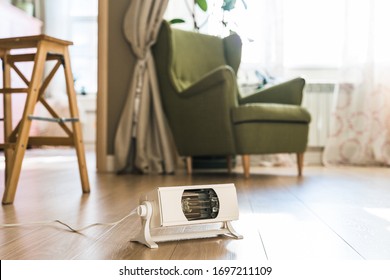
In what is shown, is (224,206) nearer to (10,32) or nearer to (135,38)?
(135,38)

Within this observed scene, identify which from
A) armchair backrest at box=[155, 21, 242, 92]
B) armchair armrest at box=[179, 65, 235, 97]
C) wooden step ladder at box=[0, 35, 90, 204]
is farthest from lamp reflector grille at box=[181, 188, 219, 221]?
Answer: armchair backrest at box=[155, 21, 242, 92]

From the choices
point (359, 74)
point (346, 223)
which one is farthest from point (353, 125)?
point (346, 223)

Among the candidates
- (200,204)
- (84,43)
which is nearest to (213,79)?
(200,204)

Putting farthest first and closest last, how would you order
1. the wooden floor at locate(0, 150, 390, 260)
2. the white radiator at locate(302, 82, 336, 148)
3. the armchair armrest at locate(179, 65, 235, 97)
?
the white radiator at locate(302, 82, 336, 148) < the armchair armrest at locate(179, 65, 235, 97) < the wooden floor at locate(0, 150, 390, 260)

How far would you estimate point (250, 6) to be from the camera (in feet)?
14.8

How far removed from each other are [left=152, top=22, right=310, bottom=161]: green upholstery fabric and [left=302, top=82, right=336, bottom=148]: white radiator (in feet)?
3.34

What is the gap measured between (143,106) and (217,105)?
0.63 metres

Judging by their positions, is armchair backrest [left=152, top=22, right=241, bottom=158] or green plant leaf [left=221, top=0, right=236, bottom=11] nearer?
armchair backrest [left=152, top=22, right=241, bottom=158]

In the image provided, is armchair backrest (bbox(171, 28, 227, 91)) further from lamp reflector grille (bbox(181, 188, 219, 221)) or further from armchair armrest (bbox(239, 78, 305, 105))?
lamp reflector grille (bbox(181, 188, 219, 221))

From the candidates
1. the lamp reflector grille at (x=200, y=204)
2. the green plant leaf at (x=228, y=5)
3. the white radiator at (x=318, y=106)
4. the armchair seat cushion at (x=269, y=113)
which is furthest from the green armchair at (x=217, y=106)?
the lamp reflector grille at (x=200, y=204)

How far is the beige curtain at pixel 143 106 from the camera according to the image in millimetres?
3598

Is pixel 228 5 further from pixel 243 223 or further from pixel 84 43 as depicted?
pixel 84 43

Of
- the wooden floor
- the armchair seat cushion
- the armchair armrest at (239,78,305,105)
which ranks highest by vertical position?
the armchair armrest at (239,78,305,105)

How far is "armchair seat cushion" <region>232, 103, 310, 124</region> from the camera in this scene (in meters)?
3.19
